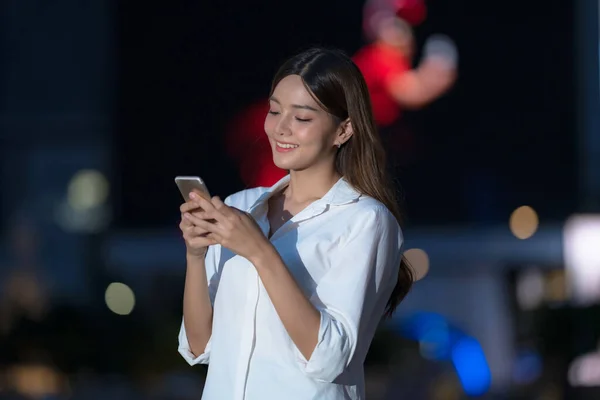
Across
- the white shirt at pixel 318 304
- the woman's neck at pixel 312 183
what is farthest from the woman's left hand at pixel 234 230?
the woman's neck at pixel 312 183

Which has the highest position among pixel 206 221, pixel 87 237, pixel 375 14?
pixel 375 14

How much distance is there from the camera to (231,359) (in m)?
1.68

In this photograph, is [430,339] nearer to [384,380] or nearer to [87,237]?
[384,380]

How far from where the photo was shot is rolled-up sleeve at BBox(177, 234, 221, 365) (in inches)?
71.4

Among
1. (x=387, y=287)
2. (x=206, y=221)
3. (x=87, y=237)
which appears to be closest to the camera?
(x=206, y=221)

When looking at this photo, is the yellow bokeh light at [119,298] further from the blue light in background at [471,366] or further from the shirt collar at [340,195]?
the shirt collar at [340,195]

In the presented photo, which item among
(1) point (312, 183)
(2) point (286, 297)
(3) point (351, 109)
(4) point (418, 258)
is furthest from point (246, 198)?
(4) point (418, 258)

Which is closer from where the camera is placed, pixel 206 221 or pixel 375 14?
pixel 206 221

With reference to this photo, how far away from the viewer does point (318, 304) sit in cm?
164

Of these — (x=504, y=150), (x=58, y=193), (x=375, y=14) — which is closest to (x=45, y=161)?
(x=58, y=193)

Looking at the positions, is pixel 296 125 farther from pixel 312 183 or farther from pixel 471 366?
pixel 471 366

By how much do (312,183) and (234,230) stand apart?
0.96 ft

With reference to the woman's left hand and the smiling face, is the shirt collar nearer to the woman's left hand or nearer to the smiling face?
the smiling face

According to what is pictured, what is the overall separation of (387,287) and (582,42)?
3783mm
